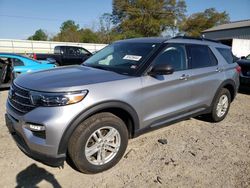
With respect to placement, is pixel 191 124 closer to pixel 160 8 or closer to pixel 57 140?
pixel 57 140

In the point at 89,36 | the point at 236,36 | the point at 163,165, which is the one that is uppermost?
the point at 89,36

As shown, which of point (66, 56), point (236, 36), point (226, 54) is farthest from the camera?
point (236, 36)

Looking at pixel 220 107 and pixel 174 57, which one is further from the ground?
pixel 174 57

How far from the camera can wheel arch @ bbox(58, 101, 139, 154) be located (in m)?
2.76

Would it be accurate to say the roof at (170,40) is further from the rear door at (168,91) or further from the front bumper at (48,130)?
the front bumper at (48,130)

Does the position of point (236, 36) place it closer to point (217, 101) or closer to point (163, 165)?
point (217, 101)

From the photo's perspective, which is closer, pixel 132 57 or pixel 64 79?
pixel 64 79

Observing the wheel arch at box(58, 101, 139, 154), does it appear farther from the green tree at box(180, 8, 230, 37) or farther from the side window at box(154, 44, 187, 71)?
the green tree at box(180, 8, 230, 37)

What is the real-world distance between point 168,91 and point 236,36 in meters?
31.6

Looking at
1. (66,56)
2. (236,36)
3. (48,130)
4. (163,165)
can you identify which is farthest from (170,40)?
(236,36)

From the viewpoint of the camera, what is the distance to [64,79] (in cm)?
313

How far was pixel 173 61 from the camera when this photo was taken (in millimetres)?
4027

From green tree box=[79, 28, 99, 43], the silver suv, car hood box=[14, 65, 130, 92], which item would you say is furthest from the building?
green tree box=[79, 28, 99, 43]

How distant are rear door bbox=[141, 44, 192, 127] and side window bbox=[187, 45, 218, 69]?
0.19m
